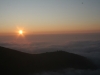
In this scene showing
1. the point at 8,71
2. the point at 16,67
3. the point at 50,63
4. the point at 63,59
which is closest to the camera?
the point at 8,71

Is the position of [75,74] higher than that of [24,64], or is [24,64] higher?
[24,64]

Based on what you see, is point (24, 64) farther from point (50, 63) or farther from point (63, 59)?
point (63, 59)

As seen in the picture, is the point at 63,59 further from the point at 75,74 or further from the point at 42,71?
the point at 42,71

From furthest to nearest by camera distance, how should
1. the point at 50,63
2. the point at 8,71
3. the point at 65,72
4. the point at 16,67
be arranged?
1. the point at 50,63
2. the point at 65,72
3. the point at 16,67
4. the point at 8,71

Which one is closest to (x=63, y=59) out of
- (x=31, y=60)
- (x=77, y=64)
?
(x=77, y=64)

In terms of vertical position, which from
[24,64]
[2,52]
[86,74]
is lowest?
[86,74]

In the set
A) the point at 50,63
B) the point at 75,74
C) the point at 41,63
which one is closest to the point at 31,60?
the point at 41,63

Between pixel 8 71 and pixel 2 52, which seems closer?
pixel 8 71
